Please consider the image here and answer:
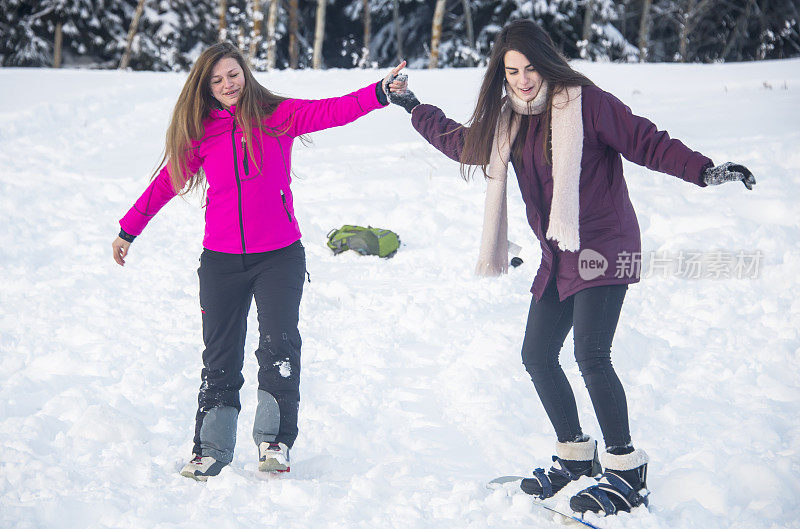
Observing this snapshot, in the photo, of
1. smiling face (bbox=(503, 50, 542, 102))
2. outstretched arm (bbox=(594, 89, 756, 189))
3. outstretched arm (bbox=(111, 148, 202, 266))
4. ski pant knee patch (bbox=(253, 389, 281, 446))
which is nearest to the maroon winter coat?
outstretched arm (bbox=(594, 89, 756, 189))

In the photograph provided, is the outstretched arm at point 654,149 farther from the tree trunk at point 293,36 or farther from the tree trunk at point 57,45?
the tree trunk at point 57,45

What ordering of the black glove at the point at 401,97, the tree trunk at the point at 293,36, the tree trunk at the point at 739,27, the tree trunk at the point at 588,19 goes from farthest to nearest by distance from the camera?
1. the tree trunk at the point at 739,27
2. the tree trunk at the point at 293,36
3. the tree trunk at the point at 588,19
4. the black glove at the point at 401,97

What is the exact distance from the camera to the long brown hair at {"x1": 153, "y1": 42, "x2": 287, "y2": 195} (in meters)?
3.49

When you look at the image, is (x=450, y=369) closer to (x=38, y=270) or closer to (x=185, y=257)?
(x=185, y=257)

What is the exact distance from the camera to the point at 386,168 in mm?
9109

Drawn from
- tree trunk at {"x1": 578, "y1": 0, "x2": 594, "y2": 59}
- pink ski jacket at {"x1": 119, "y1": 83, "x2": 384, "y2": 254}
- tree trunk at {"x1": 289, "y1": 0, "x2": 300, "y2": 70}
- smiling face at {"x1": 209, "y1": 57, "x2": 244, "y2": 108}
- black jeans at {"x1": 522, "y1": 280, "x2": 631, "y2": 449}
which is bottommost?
black jeans at {"x1": 522, "y1": 280, "x2": 631, "y2": 449}

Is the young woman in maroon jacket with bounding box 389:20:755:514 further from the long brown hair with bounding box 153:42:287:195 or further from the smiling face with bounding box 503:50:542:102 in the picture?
the long brown hair with bounding box 153:42:287:195

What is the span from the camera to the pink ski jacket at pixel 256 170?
11.4ft

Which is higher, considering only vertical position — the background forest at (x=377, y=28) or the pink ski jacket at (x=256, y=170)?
the background forest at (x=377, y=28)

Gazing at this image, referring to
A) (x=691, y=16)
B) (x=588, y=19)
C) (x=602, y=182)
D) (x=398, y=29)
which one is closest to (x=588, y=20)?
(x=588, y=19)

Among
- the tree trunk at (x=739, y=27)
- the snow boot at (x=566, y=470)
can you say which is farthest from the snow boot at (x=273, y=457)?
the tree trunk at (x=739, y=27)

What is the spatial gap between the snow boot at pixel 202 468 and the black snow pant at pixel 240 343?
0.10 feet

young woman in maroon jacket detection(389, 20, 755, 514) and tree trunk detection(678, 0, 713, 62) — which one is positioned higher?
tree trunk detection(678, 0, 713, 62)

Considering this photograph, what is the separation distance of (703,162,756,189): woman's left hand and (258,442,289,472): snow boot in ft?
7.22
